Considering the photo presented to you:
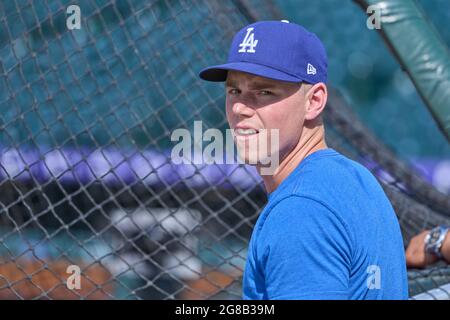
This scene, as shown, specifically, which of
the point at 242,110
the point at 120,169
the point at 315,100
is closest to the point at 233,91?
the point at 242,110

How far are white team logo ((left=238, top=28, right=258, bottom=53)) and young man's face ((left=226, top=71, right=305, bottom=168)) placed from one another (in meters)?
0.05

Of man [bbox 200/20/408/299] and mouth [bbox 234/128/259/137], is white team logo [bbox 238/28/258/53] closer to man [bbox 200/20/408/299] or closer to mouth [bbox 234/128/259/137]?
man [bbox 200/20/408/299]

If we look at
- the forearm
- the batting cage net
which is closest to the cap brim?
the forearm

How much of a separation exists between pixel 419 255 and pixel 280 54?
1197 millimetres

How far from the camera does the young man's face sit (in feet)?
4.72

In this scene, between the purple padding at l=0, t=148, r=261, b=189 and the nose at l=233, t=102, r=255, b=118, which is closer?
the nose at l=233, t=102, r=255, b=118

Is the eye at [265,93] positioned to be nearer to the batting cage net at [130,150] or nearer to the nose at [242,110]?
the nose at [242,110]

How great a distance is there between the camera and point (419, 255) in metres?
2.43

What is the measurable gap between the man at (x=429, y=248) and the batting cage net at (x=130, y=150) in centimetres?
16

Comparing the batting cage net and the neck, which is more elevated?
the batting cage net

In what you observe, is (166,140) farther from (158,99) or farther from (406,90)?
(406,90)

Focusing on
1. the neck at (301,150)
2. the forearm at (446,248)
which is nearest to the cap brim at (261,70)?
the neck at (301,150)

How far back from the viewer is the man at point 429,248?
2.38 meters
